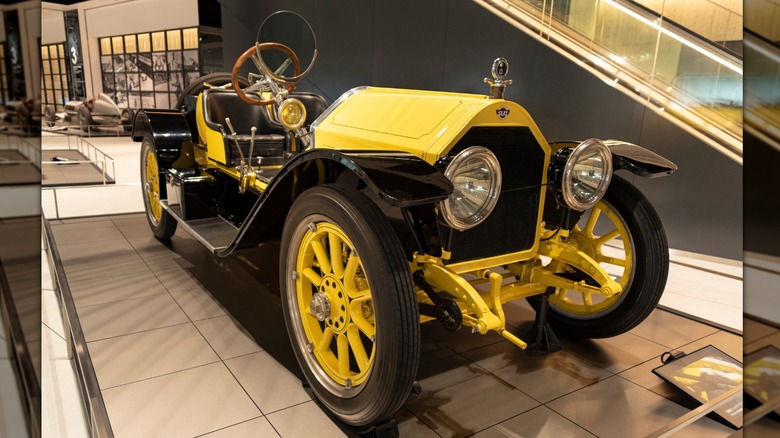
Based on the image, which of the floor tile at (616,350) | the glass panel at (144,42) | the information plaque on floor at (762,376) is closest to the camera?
the information plaque on floor at (762,376)

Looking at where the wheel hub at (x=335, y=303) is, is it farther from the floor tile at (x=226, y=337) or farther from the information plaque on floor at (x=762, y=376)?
the information plaque on floor at (x=762, y=376)

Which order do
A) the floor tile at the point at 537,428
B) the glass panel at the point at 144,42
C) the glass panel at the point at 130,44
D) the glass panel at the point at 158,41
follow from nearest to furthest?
1. the floor tile at the point at 537,428
2. the glass panel at the point at 158,41
3. the glass panel at the point at 144,42
4. the glass panel at the point at 130,44

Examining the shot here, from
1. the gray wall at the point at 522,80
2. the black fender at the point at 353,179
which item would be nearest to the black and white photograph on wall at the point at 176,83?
the gray wall at the point at 522,80

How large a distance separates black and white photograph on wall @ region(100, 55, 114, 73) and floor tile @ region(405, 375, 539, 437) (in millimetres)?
13565

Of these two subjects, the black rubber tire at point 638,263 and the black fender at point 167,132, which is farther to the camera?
the black fender at point 167,132

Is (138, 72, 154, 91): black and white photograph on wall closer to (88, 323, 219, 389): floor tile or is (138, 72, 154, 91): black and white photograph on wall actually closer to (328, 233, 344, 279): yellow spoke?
(88, 323, 219, 389): floor tile

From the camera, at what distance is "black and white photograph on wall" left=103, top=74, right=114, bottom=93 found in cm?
1287

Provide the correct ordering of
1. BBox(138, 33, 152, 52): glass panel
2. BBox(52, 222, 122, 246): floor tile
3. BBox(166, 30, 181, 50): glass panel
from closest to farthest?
BBox(52, 222, 122, 246): floor tile, BBox(166, 30, 181, 50): glass panel, BBox(138, 33, 152, 52): glass panel

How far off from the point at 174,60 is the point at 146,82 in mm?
1420

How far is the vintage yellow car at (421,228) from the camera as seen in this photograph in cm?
169

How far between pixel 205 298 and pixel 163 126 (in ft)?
5.00

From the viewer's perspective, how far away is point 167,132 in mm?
3844

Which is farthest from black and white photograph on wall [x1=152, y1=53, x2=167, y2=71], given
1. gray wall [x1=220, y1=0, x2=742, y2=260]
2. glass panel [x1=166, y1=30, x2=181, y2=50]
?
gray wall [x1=220, y1=0, x2=742, y2=260]

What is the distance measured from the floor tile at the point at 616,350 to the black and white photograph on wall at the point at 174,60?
36.3 feet
